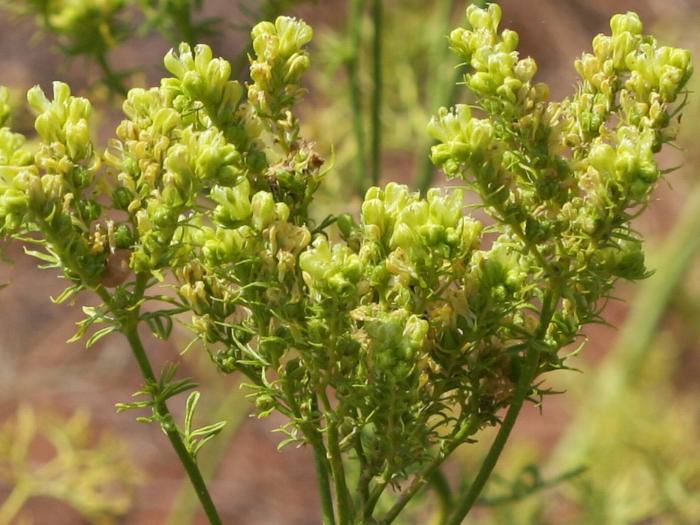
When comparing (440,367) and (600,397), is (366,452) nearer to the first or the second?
(440,367)

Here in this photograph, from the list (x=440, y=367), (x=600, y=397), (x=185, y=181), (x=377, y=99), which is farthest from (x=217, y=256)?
(x=600, y=397)

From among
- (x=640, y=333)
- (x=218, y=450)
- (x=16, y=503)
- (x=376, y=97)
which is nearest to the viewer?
(x=376, y=97)

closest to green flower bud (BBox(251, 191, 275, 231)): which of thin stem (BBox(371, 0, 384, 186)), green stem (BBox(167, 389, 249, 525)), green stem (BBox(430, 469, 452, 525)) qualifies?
green stem (BBox(430, 469, 452, 525))

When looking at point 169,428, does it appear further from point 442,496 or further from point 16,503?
point 16,503

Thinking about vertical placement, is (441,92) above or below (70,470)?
above

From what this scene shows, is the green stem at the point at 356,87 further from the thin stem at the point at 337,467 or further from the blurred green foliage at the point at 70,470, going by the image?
the thin stem at the point at 337,467

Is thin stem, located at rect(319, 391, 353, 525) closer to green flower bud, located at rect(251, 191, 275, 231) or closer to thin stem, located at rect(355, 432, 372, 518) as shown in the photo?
thin stem, located at rect(355, 432, 372, 518)

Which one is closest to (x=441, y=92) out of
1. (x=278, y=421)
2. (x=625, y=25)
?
(x=625, y=25)

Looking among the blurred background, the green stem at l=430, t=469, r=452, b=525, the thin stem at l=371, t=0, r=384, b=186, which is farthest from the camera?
the blurred background
